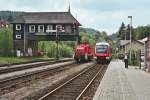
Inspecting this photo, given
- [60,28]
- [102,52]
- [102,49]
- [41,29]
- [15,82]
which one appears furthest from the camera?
[41,29]

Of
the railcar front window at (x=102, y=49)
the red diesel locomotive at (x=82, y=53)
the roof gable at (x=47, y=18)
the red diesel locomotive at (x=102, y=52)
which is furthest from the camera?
the roof gable at (x=47, y=18)

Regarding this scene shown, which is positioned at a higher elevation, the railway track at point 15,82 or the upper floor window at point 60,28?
the upper floor window at point 60,28

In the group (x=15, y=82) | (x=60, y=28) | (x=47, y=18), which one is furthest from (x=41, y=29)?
(x=15, y=82)

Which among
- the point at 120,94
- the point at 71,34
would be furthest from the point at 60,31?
the point at 120,94

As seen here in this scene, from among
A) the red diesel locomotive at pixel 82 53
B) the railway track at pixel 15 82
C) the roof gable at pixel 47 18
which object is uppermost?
the roof gable at pixel 47 18

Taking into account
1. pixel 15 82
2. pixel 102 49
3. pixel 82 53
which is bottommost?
pixel 15 82

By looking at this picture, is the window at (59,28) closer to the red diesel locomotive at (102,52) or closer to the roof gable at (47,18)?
the roof gable at (47,18)

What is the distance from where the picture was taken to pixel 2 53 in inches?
3241

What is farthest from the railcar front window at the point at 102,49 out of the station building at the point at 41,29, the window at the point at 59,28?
the window at the point at 59,28

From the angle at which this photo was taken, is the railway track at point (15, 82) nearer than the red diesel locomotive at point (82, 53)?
Yes

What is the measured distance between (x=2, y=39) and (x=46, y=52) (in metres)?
21.9

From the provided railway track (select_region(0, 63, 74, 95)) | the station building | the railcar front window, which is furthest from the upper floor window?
railway track (select_region(0, 63, 74, 95))

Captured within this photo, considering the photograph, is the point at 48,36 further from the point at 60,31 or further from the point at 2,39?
the point at 2,39

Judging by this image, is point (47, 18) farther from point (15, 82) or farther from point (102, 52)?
point (15, 82)
